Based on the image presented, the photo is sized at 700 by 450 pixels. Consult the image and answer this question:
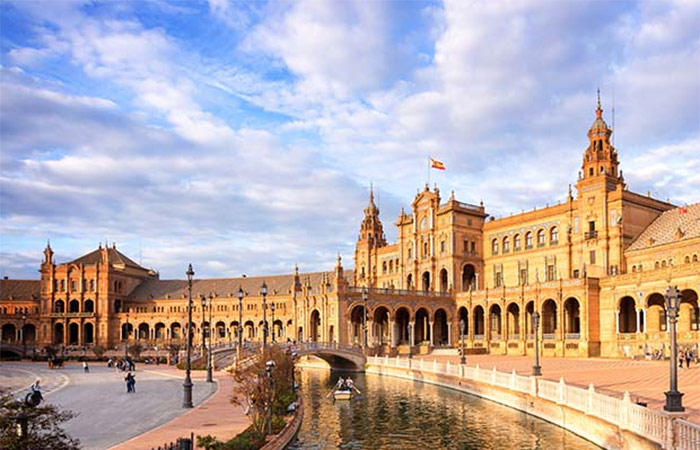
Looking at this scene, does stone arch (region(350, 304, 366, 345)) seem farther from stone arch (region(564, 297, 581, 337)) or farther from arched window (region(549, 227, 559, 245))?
arched window (region(549, 227, 559, 245))

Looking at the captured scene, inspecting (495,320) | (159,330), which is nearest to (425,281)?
(495,320)

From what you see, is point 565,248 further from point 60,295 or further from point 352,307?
point 60,295

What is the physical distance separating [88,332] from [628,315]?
319 feet

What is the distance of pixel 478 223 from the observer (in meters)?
95.9

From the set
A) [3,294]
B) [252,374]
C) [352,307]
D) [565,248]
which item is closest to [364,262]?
[352,307]

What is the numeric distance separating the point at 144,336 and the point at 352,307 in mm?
61633

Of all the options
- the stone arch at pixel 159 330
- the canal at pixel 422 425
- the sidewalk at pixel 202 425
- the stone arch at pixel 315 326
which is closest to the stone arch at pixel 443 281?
the stone arch at pixel 315 326

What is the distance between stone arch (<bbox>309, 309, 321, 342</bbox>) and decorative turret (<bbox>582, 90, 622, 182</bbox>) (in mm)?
37251

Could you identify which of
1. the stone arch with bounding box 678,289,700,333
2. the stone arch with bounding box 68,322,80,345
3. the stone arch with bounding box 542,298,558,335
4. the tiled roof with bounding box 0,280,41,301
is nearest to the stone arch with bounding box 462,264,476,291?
the stone arch with bounding box 542,298,558,335

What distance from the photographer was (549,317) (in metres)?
79.6

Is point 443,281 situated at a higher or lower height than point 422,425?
higher

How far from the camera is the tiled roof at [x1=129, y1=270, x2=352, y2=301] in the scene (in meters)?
126

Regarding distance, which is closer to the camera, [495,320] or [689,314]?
[689,314]

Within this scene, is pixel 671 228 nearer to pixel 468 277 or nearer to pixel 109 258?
pixel 468 277
